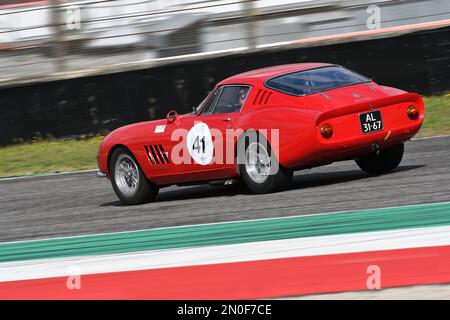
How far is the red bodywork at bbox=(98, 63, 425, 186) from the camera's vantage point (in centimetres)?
895

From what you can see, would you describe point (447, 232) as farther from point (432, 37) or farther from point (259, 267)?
point (432, 37)

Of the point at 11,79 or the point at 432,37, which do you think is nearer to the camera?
the point at 432,37

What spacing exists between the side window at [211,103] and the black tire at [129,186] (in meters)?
Answer: 1.11

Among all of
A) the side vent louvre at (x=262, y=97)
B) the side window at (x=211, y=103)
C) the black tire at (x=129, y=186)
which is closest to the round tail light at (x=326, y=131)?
the side vent louvre at (x=262, y=97)

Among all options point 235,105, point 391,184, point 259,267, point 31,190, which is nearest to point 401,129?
point 391,184

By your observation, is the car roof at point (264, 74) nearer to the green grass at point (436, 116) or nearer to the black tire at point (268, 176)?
the black tire at point (268, 176)

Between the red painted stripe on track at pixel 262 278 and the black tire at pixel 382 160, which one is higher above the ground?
the black tire at pixel 382 160

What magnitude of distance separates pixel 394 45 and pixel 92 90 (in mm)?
5017

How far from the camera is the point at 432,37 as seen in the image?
1513cm

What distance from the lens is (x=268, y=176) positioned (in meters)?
9.40

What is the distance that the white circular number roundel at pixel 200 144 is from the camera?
974 centimetres

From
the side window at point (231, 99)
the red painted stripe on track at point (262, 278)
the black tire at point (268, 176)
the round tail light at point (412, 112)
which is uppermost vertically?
the side window at point (231, 99)

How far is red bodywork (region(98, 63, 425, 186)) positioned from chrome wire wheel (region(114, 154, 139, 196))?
778mm

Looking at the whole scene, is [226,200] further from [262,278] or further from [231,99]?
[262,278]
